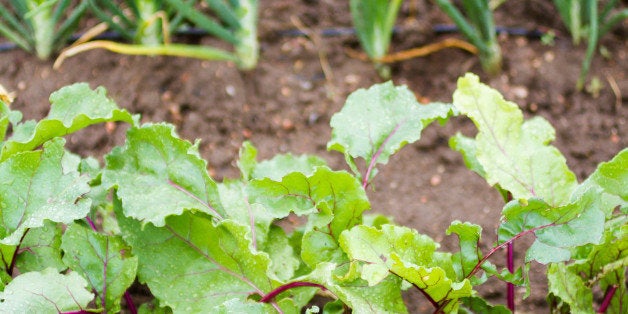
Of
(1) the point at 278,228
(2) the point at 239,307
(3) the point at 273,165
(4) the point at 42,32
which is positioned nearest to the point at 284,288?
(2) the point at 239,307

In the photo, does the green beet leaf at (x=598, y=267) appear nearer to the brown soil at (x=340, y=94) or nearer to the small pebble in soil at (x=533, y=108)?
the brown soil at (x=340, y=94)

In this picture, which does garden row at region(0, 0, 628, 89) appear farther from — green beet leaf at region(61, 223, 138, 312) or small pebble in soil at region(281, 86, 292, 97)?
green beet leaf at region(61, 223, 138, 312)

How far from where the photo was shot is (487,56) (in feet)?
8.01

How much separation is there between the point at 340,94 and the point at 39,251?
1.22 m

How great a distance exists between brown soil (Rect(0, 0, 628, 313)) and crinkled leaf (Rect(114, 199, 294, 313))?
28.6 inches

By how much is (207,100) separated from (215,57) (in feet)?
0.46

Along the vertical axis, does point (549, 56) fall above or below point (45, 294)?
below

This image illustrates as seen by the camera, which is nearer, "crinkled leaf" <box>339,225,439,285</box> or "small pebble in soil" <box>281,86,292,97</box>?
"crinkled leaf" <box>339,225,439,285</box>

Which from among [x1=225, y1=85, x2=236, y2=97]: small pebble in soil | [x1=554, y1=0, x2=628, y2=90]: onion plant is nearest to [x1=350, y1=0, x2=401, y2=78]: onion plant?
[x1=225, y1=85, x2=236, y2=97]: small pebble in soil

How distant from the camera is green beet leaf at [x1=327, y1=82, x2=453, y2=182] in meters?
1.52

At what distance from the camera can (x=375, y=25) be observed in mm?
2414

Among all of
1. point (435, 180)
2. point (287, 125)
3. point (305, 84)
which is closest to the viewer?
point (435, 180)

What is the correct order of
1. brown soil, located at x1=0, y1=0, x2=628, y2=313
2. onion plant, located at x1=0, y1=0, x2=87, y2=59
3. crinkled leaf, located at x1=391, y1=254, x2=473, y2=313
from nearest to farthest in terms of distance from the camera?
crinkled leaf, located at x1=391, y1=254, x2=473, y2=313
brown soil, located at x1=0, y1=0, x2=628, y2=313
onion plant, located at x1=0, y1=0, x2=87, y2=59

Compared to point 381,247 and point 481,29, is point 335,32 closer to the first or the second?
point 481,29
